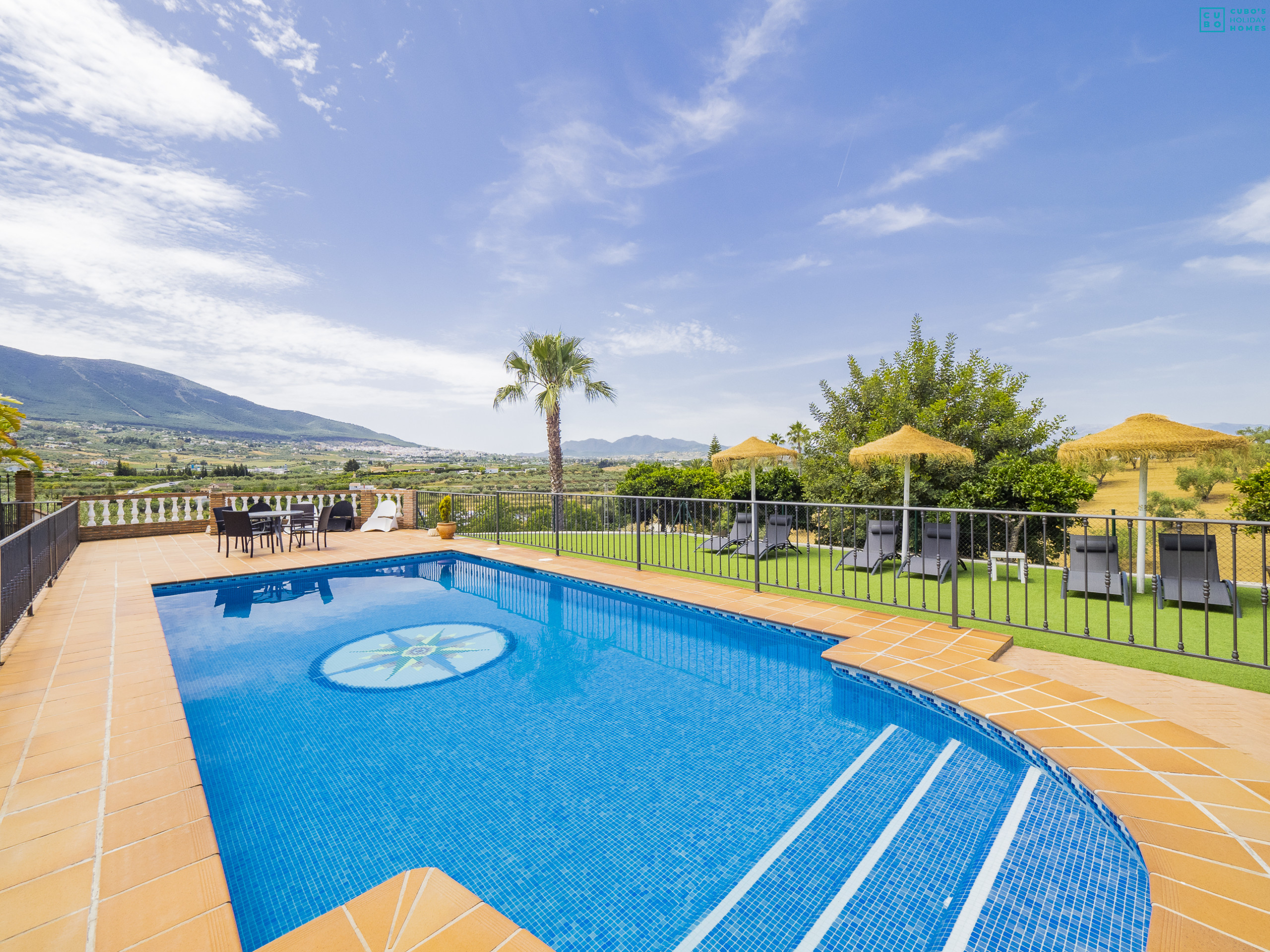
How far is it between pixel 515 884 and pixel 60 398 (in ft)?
311

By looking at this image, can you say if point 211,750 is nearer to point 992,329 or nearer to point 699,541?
point 699,541

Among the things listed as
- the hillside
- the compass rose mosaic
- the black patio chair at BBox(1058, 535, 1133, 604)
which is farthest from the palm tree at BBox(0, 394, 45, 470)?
the hillside

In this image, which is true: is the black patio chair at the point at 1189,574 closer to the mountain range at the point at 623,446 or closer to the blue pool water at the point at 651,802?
the blue pool water at the point at 651,802

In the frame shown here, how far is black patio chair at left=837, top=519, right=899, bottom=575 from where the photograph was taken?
7.17 metres

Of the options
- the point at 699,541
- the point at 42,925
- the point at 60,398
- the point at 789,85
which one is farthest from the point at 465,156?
the point at 60,398

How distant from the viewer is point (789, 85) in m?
11.5

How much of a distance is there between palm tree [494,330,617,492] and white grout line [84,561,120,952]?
41.2ft

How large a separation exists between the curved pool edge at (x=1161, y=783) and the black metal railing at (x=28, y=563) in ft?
21.6

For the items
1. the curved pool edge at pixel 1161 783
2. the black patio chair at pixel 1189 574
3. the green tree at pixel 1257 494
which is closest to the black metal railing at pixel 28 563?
the curved pool edge at pixel 1161 783

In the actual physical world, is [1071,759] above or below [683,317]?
below

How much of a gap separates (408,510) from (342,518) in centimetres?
143

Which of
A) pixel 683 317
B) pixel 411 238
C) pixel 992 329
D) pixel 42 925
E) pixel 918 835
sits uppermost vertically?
pixel 411 238

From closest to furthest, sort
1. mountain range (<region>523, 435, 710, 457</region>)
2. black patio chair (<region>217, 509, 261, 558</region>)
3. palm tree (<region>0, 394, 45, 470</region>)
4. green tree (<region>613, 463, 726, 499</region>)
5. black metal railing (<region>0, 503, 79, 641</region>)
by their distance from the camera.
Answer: black metal railing (<region>0, 503, 79, 641</region>), palm tree (<region>0, 394, 45, 470</region>), black patio chair (<region>217, 509, 261, 558</region>), green tree (<region>613, 463, 726, 499</region>), mountain range (<region>523, 435, 710, 457</region>)

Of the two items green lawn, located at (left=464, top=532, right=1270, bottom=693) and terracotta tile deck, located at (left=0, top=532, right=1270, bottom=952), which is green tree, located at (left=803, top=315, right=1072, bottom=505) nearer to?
green lawn, located at (left=464, top=532, right=1270, bottom=693)
